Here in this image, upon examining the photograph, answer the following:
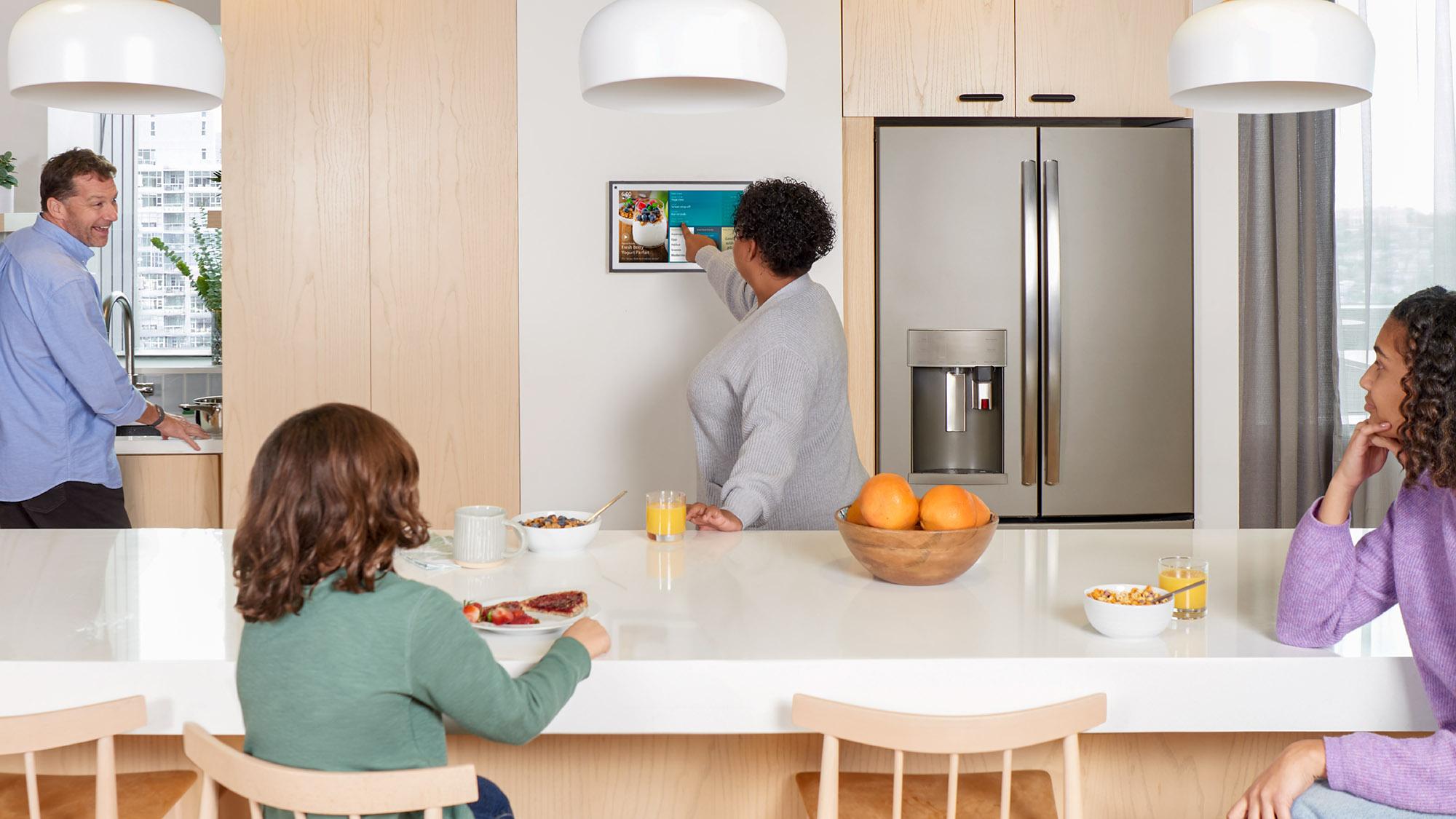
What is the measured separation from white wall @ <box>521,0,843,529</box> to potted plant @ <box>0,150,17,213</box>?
6.04ft

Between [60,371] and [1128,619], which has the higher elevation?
[60,371]

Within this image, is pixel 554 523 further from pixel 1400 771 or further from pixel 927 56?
pixel 927 56

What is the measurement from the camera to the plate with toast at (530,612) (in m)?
1.51

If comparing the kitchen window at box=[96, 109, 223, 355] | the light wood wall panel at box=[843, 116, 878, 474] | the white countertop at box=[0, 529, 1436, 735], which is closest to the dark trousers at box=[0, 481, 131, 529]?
the white countertop at box=[0, 529, 1436, 735]

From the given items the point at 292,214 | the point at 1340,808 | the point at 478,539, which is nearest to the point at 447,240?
the point at 292,214

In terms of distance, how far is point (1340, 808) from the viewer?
1.33 m

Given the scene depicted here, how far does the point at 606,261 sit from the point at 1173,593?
217 centimetres

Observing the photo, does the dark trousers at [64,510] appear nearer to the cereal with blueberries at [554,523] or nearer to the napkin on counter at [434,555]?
the napkin on counter at [434,555]

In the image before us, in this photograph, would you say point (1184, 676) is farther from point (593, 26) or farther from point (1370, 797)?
point (593, 26)

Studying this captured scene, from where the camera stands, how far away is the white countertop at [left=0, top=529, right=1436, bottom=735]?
1.43 meters

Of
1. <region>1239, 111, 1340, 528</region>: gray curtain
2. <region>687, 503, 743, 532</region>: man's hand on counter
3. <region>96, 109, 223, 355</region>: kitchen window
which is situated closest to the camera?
<region>687, 503, 743, 532</region>: man's hand on counter

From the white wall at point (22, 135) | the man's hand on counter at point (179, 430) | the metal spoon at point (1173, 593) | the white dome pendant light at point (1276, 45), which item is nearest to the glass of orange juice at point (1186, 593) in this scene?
the metal spoon at point (1173, 593)

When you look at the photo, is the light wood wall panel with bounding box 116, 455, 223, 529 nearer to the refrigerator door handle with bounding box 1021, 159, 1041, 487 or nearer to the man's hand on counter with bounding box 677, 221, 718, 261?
the man's hand on counter with bounding box 677, 221, 718, 261

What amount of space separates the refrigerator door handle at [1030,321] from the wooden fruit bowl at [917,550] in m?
1.72
